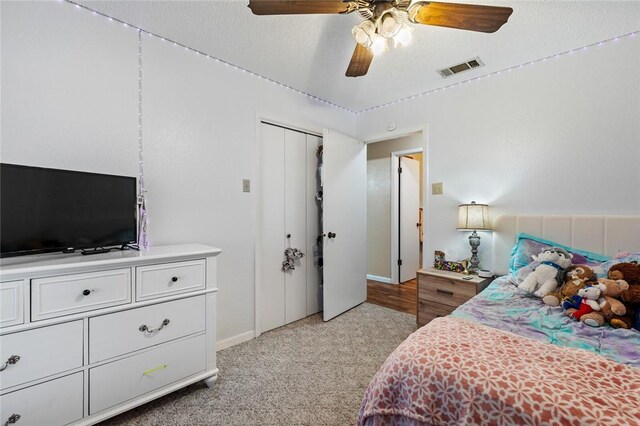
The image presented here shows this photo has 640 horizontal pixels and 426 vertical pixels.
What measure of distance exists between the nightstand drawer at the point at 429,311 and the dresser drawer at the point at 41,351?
2.59 meters

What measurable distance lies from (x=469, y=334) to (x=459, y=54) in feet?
7.33

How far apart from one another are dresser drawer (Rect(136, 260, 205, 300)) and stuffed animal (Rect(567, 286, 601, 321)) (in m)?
2.20

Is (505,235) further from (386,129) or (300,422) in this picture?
(300,422)

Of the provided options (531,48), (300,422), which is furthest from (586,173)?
(300,422)

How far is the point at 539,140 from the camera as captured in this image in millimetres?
2400

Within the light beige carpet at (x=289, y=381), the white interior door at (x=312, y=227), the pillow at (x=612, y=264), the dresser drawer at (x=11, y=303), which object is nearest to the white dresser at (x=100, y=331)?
the dresser drawer at (x=11, y=303)

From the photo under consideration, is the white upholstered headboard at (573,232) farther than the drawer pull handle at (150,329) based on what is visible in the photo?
Yes

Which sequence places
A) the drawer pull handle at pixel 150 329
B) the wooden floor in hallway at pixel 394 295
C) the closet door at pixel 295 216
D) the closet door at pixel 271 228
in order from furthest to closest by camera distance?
the wooden floor in hallway at pixel 394 295
the closet door at pixel 295 216
the closet door at pixel 271 228
the drawer pull handle at pixel 150 329

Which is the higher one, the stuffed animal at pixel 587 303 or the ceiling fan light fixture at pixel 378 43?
the ceiling fan light fixture at pixel 378 43

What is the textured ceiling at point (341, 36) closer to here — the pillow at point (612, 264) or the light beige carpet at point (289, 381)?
the pillow at point (612, 264)

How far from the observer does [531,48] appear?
7.21 ft

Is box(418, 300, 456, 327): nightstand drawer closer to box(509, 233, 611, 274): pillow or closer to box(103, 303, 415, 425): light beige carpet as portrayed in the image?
box(103, 303, 415, 425): light beige carpet

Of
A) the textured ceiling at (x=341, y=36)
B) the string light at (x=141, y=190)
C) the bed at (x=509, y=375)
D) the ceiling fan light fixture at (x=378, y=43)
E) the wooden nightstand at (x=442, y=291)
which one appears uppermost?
the textured ceiling at (x=341, y=36)

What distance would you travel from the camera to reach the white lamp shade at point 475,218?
Answer: 2533 mm
